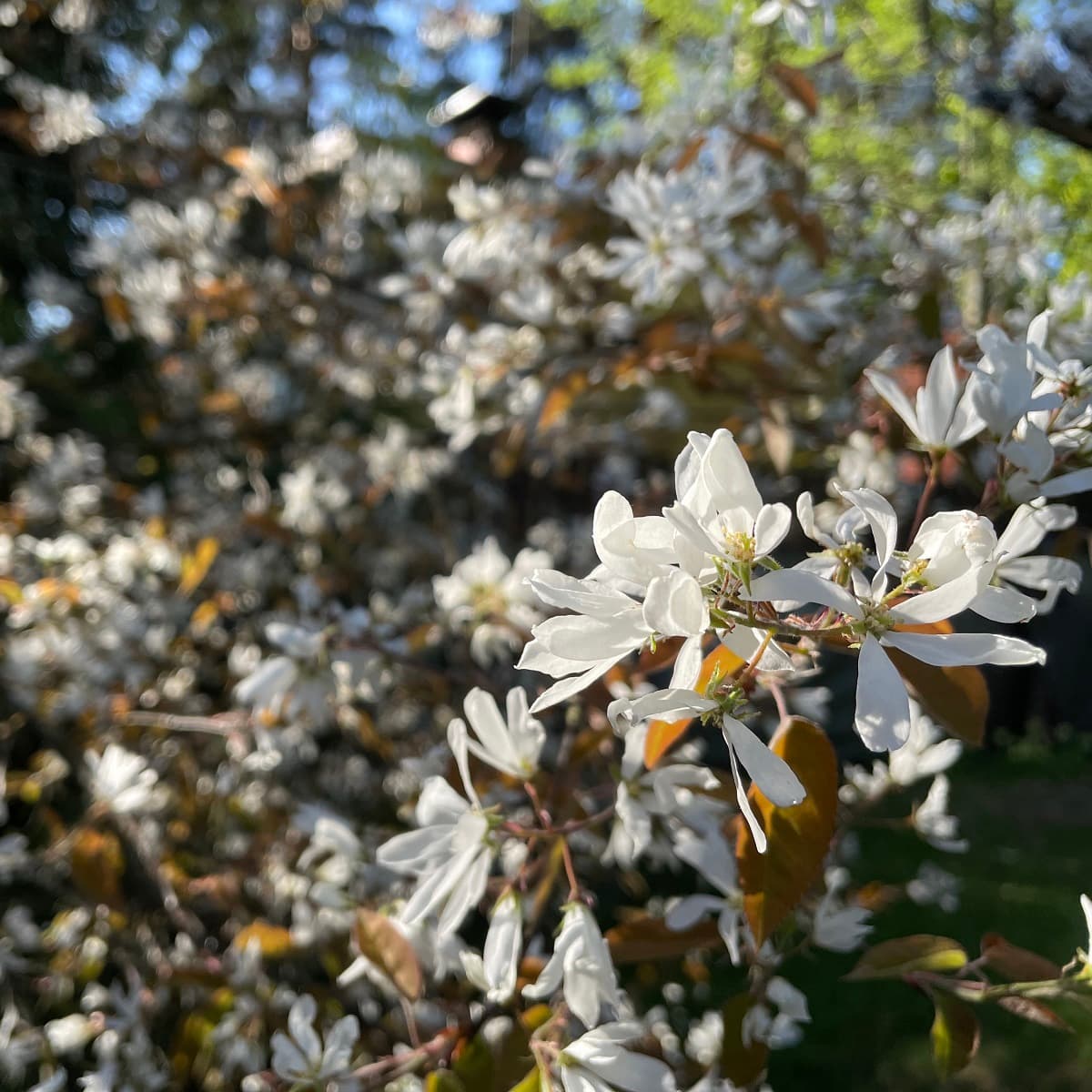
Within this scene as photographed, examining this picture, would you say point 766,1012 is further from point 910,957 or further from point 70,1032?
point 70,1032

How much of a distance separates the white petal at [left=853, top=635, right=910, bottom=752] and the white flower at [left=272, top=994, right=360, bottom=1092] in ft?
1.94

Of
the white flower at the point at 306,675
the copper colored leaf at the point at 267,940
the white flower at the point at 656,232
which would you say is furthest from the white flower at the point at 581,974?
the white flower at the point at 656,232

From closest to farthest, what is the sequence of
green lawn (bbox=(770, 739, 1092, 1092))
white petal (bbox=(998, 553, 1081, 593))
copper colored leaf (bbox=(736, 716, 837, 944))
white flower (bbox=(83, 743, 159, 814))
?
copper colored leaf (bbox=(736, 716, 837, 944)) < white petal (bbox=(998, 553, 1081, 593)) < white flower (bbox=(83, 743, 159, 814)) < green lawn (bbox=(770, 739, 1092, 1092))

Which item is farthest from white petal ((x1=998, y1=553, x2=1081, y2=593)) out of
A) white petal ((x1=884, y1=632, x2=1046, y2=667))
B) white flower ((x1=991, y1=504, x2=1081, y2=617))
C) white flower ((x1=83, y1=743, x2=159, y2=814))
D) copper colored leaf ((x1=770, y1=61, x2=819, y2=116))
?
white flower ((x1=83, y1=743, x2=159, y2=814))

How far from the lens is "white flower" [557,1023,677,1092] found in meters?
0.63

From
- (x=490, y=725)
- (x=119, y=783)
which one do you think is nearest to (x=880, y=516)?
(x=490, y=725)

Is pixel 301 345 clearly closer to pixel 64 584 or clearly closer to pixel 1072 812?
pixel 64 584

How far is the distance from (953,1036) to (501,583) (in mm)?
795

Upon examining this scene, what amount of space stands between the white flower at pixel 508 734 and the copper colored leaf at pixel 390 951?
191 mm

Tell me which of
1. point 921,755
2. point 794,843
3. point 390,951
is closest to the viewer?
point 794,843

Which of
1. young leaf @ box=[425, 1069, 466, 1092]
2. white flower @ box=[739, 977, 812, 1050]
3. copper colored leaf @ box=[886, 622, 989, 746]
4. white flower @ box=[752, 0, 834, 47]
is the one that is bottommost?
white flower @ box=[739, 977, 812, 1050]

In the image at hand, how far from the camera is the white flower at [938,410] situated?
0.64 metres

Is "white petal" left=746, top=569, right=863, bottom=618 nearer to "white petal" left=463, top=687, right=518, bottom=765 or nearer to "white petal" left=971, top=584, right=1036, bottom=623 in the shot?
"white petal" left=971, top=584, right=1036, bottom=623

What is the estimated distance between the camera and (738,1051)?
0.75 m
